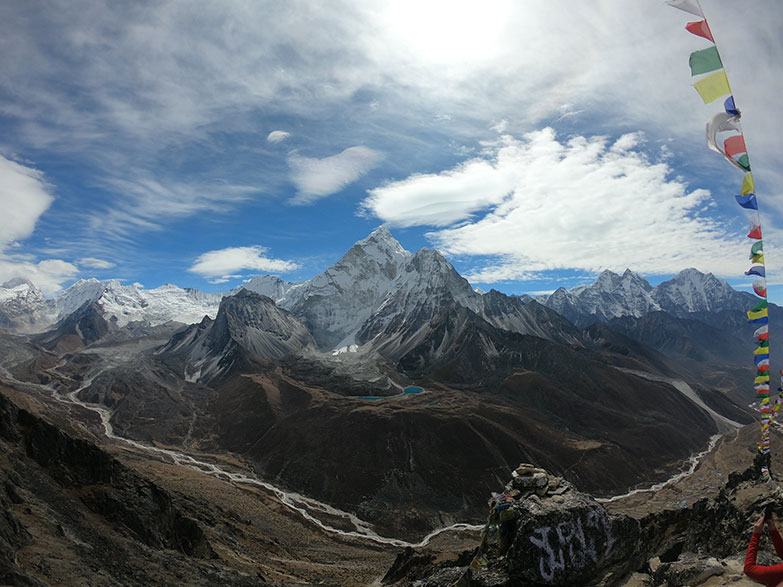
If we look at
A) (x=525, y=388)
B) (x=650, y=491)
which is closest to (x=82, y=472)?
(x=650, y=491)

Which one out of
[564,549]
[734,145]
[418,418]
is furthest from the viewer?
[418,418]

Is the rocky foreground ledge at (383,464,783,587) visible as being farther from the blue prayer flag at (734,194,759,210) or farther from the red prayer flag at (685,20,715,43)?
the red prayer flag at (685,20,715,43)

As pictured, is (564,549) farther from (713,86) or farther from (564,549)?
(713,86)

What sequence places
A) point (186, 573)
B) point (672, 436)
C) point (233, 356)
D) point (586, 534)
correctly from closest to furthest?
point (586, 534) < point (186, 573) < point (672, 436) < point (233, 356)

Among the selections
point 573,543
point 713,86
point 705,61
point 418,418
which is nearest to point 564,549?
point 573,543

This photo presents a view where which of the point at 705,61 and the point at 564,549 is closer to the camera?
the point at 705,61

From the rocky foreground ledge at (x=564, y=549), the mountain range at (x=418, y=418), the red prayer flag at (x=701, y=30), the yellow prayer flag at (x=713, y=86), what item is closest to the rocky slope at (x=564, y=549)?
the rocky foreground ledge at (x=564, y=549)

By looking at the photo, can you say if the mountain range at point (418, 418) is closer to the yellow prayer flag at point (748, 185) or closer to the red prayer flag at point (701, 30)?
the yellow prayer flag at point (748, 185)

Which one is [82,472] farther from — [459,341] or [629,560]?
[459,341]
